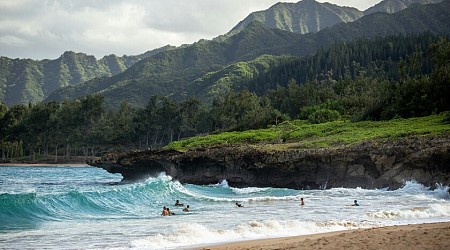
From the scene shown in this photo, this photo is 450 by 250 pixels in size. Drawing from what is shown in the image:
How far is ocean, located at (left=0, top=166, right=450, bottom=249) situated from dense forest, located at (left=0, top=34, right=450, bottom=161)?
23.0m

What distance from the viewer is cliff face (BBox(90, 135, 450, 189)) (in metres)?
33.6

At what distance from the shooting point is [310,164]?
129 feet

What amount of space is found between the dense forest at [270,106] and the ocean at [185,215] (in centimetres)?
2303

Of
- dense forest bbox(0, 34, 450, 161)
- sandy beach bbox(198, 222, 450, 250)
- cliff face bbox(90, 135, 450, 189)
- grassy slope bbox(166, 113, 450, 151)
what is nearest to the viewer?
sandy beach bbox(198, 222, 450, 250)

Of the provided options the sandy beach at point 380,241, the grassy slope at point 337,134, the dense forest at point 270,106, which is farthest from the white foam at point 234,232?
the dense forest at point 270,106

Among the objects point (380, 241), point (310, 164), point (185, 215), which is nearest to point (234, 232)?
point (380, 241)

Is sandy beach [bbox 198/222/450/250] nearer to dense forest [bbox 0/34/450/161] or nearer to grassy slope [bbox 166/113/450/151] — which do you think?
grassy slope [bbox 166/113/450/151]

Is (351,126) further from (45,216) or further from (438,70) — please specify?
(45,216)

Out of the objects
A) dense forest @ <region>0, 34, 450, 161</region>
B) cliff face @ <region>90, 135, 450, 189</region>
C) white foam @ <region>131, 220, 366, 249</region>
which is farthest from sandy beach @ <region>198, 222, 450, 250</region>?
dense forest @ <region>0, 34, 450, 161</region>

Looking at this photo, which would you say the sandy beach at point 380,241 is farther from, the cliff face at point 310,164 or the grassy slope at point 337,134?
the grassy slope at point 337,134

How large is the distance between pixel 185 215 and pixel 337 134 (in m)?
25.3

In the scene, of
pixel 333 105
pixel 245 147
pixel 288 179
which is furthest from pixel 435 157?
pixel 333 105

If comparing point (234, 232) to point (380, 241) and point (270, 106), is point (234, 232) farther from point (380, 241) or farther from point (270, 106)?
point (270, 106)

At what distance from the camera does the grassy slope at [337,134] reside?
4116 cm
